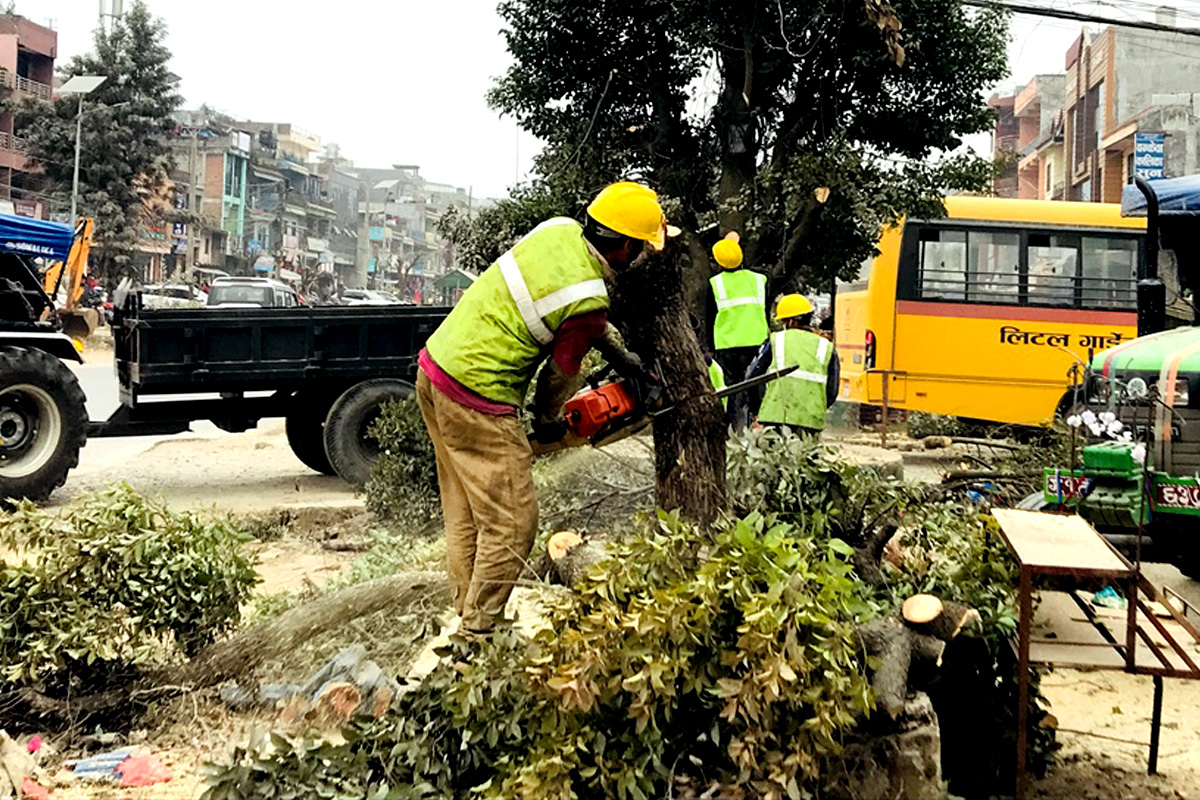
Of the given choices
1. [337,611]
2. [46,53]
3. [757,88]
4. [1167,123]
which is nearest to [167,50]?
[46,53]

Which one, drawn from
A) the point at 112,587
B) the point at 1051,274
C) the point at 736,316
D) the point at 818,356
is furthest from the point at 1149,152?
the point at 112,587

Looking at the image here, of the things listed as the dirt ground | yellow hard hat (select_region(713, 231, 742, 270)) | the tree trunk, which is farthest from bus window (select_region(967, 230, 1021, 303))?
the tree trunk

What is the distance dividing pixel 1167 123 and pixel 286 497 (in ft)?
80.0

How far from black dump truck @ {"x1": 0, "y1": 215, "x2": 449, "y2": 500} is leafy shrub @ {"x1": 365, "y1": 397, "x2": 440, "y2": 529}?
1.92 m

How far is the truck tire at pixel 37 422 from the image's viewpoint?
1008 centimetres

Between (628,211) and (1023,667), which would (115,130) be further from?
(1023,667)

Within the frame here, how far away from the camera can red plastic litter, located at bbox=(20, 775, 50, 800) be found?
420cm

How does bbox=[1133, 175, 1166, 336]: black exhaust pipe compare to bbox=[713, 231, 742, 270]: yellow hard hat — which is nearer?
bbox=[1133, 175, 1166, 336]: black exhaust pipe

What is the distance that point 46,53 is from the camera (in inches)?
1831

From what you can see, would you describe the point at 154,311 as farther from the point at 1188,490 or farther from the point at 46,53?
the point at 46,53

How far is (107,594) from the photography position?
17.8 feet

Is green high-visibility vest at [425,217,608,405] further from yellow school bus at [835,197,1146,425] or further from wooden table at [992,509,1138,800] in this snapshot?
yellow school bus at [835,197,1146,425]

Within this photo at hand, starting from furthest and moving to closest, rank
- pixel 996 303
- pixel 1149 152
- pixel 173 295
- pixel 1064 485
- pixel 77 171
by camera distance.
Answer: pixel 173 295, pixel 77 171, pixel 1149 152, pixel 996 303, pixel 1064 485

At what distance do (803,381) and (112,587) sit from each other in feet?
15.1
